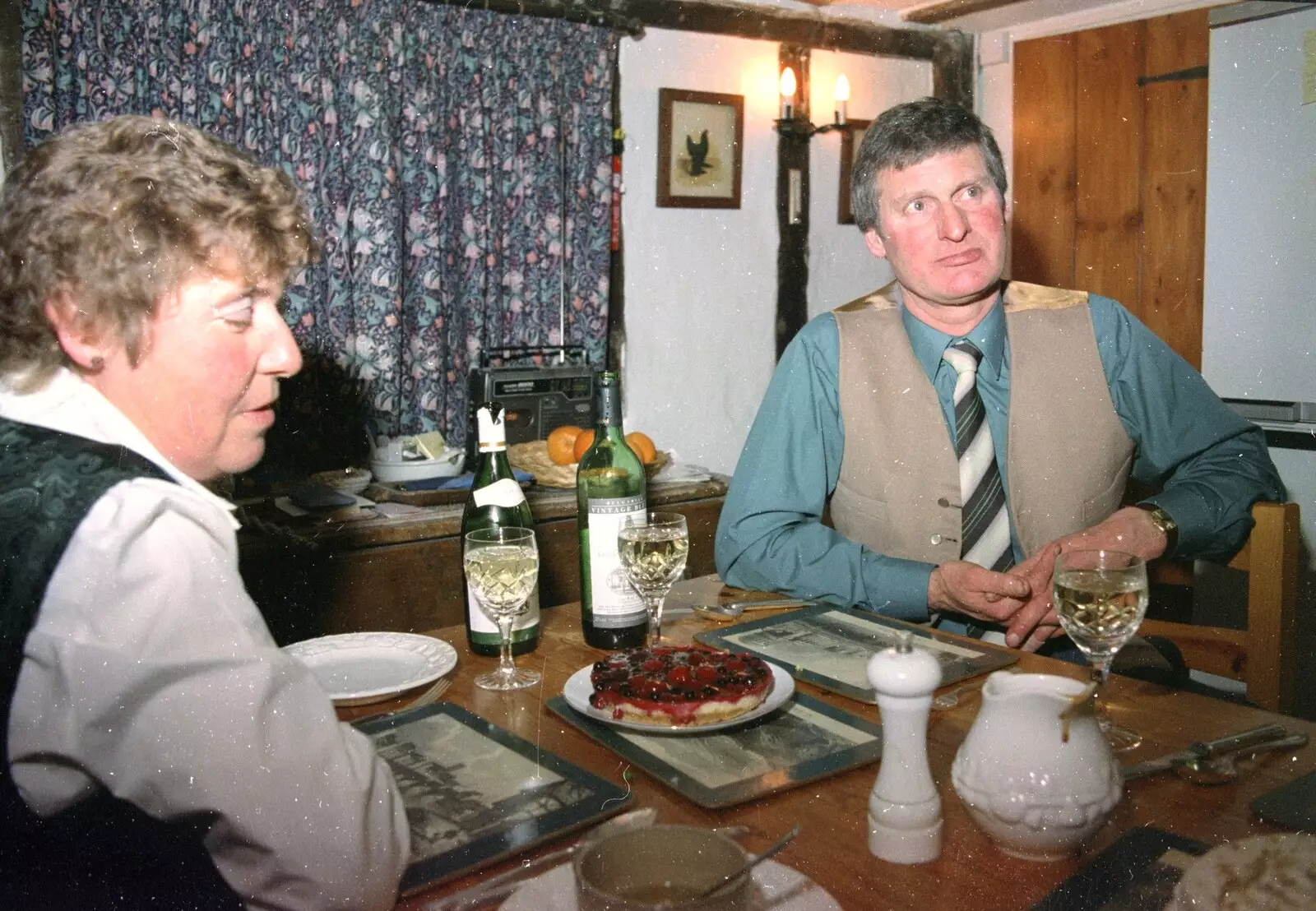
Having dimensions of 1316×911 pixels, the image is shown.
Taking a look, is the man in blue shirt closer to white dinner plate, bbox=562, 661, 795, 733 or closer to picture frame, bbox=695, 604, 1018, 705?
picture frame, bbox=695, 604, 1018, 705

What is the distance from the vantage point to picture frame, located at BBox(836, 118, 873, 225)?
454cm

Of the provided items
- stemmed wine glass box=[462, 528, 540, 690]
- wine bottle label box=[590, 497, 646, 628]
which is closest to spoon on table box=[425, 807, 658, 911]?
stemmed wine glass box=[462, 528, 540, 690]

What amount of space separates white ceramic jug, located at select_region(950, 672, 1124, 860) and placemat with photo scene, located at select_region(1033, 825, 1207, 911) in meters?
0.03

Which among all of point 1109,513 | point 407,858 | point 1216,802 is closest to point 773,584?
point 1109,513

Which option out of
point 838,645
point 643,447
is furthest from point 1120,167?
point 838,645

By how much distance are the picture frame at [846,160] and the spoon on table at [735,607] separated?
10.4 ft

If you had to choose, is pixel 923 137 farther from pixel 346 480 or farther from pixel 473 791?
pixel 346 480

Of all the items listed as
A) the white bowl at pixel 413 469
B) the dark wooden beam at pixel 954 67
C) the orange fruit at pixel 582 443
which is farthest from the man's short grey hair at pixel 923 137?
the dark wooden beam at pixel 954 67

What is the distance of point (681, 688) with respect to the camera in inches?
45.4

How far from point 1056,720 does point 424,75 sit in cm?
314

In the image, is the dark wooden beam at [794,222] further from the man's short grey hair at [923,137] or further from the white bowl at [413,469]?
the man's short grey hair at [923,137]

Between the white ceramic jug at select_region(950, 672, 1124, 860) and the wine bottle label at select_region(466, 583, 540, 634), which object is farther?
Result: the wine bottle label at select_region(466, 583, 540, 634)

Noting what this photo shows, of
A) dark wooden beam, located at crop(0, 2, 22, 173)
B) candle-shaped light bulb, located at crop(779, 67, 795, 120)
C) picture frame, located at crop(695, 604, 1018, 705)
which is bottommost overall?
picture frame, located at crop(695, 604, 1018, 705)

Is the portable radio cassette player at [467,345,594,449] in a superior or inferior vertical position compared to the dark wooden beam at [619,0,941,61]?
inferior
